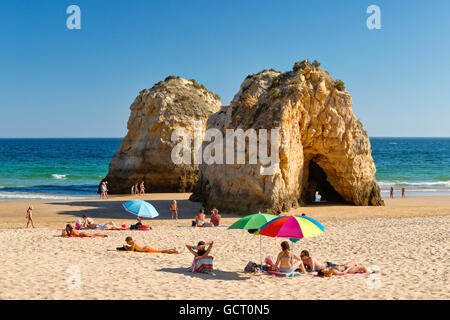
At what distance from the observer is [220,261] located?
13.8 metres

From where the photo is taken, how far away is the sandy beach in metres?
9.73

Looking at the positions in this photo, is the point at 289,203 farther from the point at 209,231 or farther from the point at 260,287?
the point at 260,287

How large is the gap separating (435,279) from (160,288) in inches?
261

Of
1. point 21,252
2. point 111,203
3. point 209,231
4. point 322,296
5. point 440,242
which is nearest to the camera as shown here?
point 322,296

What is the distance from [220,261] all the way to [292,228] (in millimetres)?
3700

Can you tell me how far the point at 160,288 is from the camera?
32.6 ft

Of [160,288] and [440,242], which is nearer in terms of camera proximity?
[160,288]

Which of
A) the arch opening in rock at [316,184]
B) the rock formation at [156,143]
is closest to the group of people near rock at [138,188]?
the rock formation at [156,143]

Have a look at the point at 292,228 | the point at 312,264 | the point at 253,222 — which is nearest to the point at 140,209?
the point at 253,222

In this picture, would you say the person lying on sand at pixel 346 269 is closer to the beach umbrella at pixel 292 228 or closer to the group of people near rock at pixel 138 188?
the beach umbrella at pixel 292 228

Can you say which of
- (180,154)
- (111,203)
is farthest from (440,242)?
(180,154)

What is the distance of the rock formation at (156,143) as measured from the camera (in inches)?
1497
